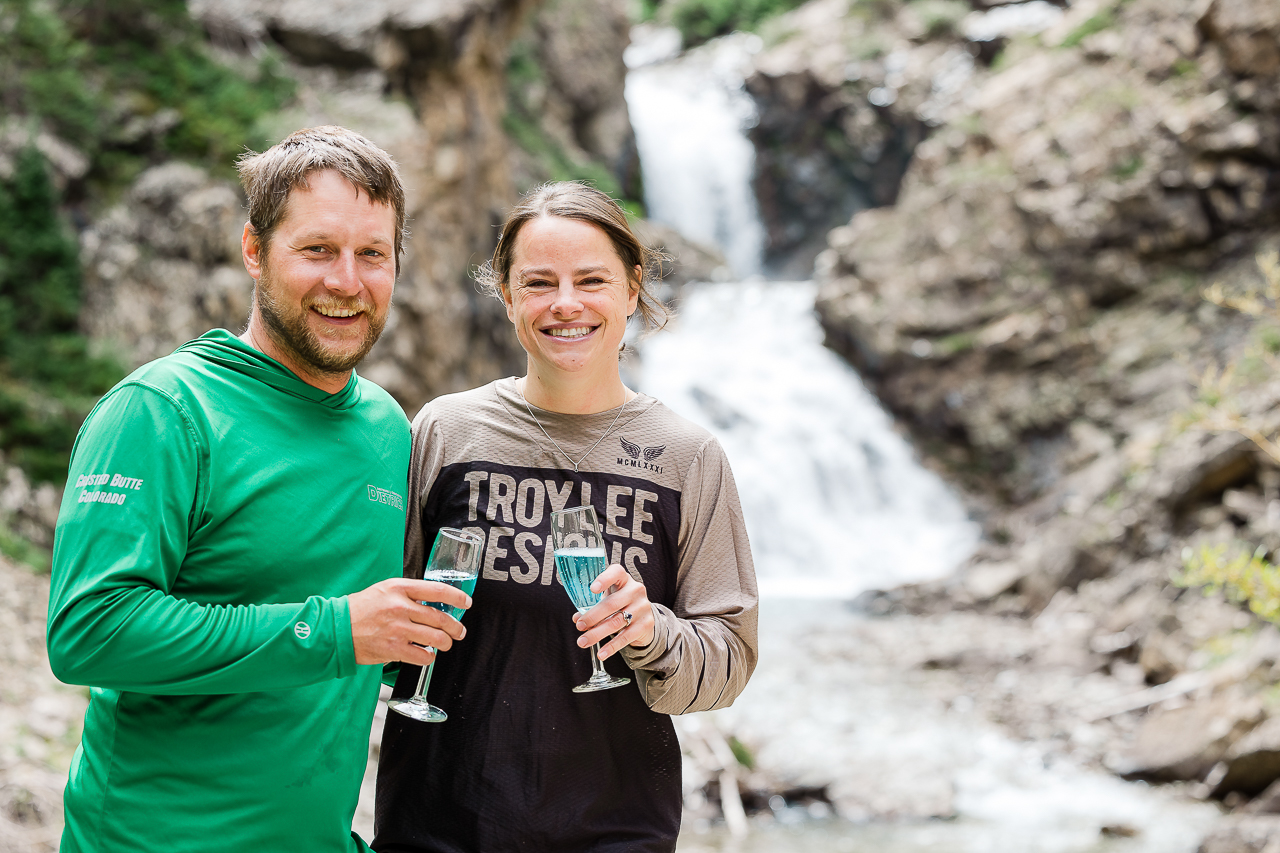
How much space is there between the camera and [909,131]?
2812cm

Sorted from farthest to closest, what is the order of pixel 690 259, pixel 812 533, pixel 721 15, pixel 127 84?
pixel 721 15, pixel 690 259, pixel 812 533, pixel 127 84

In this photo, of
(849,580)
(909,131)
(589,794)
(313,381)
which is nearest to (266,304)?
(313,381)

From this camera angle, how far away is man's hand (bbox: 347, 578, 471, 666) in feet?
6.31

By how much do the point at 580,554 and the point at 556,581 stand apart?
279mm

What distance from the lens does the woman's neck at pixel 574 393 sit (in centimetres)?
251

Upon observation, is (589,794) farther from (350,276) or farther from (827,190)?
(827,190)

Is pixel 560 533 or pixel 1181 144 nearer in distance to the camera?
pixel 560 533

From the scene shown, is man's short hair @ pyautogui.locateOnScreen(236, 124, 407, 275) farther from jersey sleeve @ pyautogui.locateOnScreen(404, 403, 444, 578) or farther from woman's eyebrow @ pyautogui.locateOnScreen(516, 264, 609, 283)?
jersey sleeve @ pyautogui.locateOnScreen(404, 403, 444, 578)

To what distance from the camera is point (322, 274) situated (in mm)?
2254

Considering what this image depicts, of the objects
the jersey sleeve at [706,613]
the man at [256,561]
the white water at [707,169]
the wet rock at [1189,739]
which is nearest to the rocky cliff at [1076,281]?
the wet rock at [1189,739]

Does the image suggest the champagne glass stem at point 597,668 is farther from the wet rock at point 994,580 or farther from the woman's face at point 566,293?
the wet rock at point 994,580

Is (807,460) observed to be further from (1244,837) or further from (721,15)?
(721,15)

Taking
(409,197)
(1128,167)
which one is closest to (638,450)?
(409,197)

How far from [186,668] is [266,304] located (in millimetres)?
872
